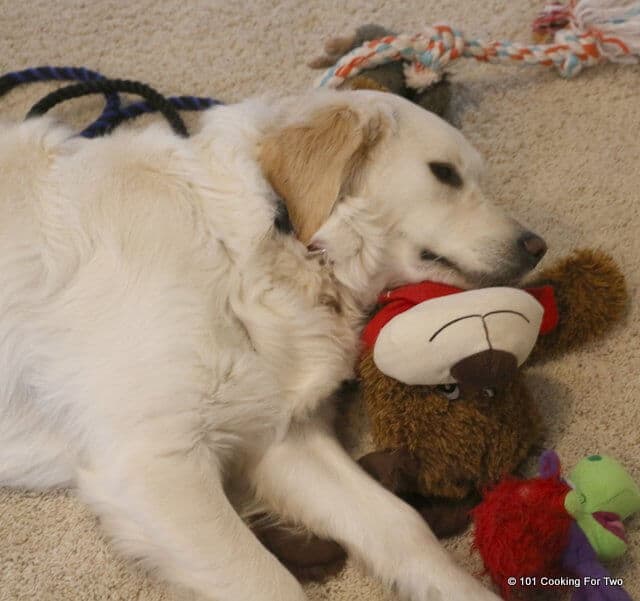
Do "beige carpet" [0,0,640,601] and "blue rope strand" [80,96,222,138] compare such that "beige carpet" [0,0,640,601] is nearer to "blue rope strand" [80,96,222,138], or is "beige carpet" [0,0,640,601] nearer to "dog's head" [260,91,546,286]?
"blue rope strand" [80,96,222,138]

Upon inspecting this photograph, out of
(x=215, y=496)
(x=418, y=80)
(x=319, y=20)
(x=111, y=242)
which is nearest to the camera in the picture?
(x=215, y=496)

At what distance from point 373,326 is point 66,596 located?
73 centimetres

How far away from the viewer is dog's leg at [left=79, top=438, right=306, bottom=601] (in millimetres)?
1018

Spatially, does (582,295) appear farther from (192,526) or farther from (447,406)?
(192,526)

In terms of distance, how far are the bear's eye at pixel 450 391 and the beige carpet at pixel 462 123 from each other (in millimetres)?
280

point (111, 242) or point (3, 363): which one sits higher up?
point (111, 242)

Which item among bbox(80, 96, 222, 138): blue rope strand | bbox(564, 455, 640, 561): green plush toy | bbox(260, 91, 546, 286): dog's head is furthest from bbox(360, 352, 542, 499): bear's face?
bbox(80, 96, 222, 138): blue rope strand

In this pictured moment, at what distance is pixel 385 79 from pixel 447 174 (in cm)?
59

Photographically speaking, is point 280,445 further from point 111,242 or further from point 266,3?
point 266,3

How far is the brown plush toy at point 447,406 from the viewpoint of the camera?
41.1 inches

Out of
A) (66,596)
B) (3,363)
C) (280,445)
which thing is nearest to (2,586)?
(66,596)

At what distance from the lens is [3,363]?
3.87ft

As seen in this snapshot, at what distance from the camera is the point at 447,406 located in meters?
1.13

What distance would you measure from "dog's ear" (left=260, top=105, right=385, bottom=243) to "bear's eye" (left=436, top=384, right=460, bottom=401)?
360mm
